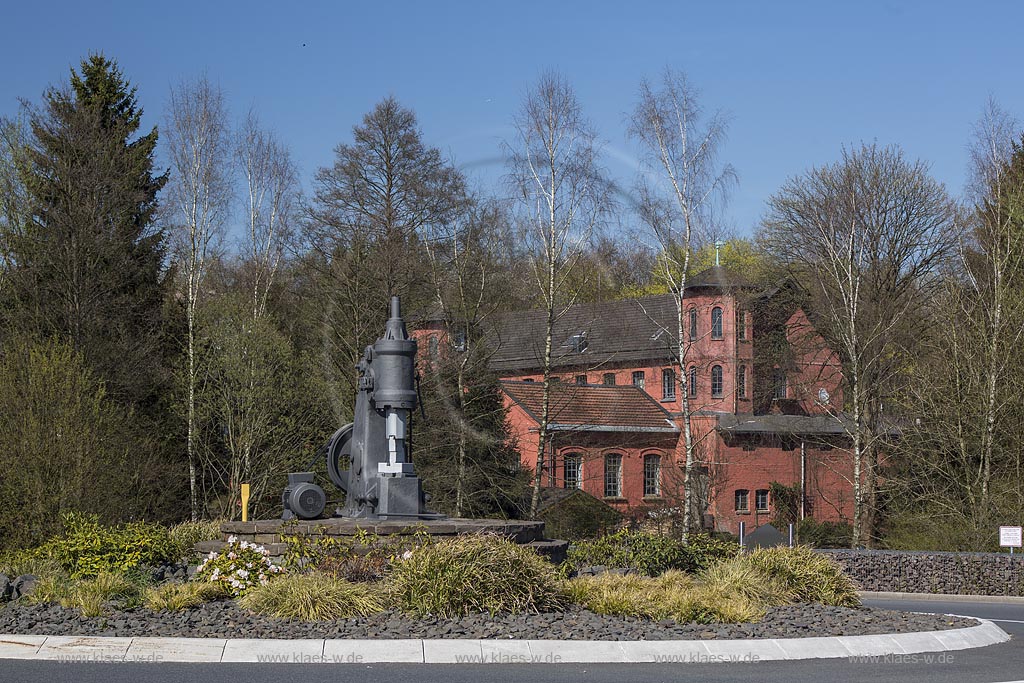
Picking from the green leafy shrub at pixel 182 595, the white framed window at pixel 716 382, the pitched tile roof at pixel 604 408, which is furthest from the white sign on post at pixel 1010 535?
the white framed window at pixel 716 382

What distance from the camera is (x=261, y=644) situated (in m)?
11.1

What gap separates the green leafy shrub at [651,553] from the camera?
58.5 ft

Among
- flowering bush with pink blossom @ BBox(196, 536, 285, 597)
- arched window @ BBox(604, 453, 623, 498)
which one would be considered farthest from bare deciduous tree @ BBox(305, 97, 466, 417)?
flowering bush with pink blossom @ BBox(196, 536, 285, 597)

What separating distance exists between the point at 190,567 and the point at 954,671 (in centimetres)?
1191

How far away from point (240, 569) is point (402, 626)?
319cm

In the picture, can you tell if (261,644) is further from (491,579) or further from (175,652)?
(491,579)

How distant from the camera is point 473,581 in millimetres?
12852

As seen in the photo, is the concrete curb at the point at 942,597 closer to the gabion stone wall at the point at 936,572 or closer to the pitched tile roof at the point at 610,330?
the gabion stone wall at the point at 936,572

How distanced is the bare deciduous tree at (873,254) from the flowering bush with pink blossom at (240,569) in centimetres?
3017

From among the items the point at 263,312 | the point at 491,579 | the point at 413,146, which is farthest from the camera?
the point at 413,146

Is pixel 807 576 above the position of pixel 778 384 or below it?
below

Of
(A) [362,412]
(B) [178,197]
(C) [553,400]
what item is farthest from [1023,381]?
(B) [178,197]

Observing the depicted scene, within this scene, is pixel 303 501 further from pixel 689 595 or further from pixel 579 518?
pixel 579 518

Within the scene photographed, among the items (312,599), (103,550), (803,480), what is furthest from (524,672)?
(803,480)
